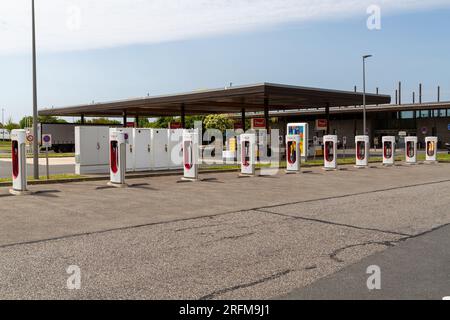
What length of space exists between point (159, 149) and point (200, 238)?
1566 centimetres

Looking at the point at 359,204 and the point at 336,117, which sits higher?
the point at 336,117

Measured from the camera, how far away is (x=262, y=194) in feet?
43.5

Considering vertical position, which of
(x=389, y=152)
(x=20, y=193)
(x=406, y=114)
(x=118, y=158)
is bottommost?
(x=20, y=193)

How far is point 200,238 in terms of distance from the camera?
737 centimetres

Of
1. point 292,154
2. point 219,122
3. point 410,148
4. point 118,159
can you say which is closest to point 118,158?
point 118,159

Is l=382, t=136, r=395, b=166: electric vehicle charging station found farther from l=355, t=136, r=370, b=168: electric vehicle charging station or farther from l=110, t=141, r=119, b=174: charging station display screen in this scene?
l=110, t=141, r=119, b=174: charging station display screen

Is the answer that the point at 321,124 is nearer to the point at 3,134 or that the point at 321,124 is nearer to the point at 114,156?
the point at 114,156

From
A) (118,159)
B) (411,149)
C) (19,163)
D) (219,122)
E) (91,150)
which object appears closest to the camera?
(19,163)

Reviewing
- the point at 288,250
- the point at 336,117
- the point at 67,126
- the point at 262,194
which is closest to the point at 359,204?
the point at 262,194

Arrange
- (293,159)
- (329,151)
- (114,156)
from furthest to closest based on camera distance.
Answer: (329,151), (293,159), (114,156)

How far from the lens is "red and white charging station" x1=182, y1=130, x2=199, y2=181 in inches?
696

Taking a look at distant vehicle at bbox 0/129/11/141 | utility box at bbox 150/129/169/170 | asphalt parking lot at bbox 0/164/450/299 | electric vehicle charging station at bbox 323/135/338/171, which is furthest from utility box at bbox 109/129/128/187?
distant vehicle at bbox 0/129/11/141
